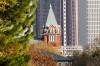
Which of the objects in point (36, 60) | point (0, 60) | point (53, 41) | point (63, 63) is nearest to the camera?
point (0, 60)

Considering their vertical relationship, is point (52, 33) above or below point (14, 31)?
below

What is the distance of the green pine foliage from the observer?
44.0 ft

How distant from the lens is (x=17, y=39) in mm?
13805

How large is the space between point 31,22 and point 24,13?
18.7 inches

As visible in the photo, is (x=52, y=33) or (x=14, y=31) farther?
(x=52, y=33)

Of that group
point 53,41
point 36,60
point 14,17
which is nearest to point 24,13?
point 14,17

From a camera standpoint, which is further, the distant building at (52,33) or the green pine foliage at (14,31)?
the distant building at (52,33)

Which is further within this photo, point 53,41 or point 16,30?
point 53,41

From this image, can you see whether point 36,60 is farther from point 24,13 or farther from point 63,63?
point 24,13

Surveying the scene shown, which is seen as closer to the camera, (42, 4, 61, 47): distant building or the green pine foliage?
the green pine foliage

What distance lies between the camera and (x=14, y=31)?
13.6 meters

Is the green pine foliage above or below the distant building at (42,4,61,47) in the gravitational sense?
above

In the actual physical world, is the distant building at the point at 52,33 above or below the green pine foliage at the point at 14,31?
below

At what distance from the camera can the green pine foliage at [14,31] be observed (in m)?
13.4
